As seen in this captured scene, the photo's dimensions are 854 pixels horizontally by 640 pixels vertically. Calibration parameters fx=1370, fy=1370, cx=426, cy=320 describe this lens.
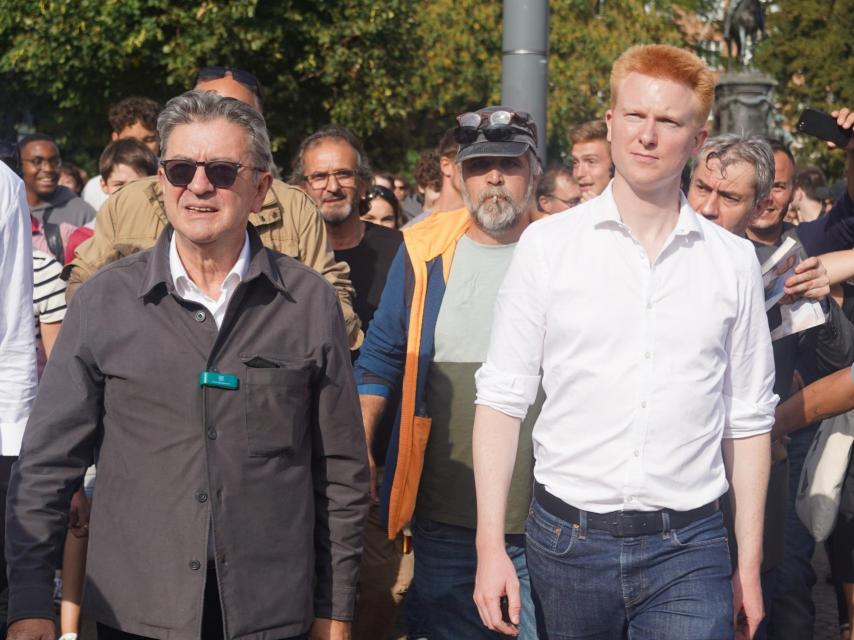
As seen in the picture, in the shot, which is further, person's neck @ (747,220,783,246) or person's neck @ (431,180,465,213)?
person's neck @ (431,180,465,213)

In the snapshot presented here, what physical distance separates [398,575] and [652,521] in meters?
2.22

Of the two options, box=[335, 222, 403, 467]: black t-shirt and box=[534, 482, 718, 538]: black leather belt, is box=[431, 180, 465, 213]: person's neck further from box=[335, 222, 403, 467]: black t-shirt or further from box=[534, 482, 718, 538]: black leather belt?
box=[534, 482, 718, 538]: black leather belt

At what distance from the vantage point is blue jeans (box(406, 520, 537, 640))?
4.73 m

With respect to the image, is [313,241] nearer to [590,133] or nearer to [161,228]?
[161,228]

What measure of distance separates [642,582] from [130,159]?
15.2ft

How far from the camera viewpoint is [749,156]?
16.6ft

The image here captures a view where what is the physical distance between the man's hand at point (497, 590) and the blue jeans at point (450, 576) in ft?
3.71

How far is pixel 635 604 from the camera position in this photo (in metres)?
3.51

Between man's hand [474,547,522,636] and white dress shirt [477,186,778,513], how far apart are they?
0.23m

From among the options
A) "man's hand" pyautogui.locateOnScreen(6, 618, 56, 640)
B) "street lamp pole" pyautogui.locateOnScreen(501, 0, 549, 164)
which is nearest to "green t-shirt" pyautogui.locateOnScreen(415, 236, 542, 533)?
"man's hand" pyautogui.locateOnScreen(6, 618, 56, 640)

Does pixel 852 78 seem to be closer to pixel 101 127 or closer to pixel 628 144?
pixel 101 127

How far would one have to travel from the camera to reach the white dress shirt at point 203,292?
11.2 ft

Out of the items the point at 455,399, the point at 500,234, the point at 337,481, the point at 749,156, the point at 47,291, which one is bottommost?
the point at 337,481

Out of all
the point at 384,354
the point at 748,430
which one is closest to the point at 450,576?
the point at 384,354
